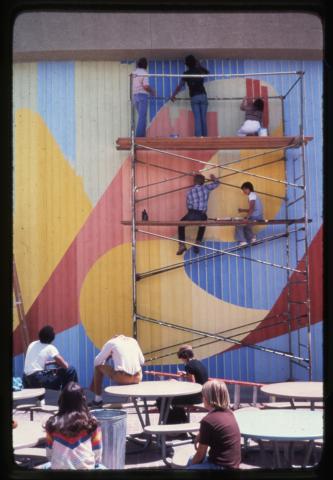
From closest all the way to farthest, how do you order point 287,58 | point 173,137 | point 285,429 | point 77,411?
1. point 77,411
2. point 285,429
3. point 173,137
4. point 287,58

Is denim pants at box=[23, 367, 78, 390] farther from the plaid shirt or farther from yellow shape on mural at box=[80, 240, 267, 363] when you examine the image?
the plaid shirt

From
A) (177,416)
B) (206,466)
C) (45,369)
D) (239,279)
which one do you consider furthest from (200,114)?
(206,466)

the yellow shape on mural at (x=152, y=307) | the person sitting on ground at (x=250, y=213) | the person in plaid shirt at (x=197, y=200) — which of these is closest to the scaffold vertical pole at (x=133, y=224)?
the yellow shape on mural at (x=152, y=307)

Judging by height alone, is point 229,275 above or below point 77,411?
above

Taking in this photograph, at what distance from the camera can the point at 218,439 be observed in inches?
162

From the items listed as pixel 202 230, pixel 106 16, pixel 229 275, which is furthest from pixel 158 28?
pixel 229 275

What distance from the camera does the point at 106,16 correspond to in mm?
10531

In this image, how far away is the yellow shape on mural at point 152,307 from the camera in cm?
1047

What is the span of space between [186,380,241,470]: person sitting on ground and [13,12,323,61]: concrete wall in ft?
25.8

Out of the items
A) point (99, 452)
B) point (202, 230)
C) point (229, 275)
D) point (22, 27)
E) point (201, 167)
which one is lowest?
point (99, 452)

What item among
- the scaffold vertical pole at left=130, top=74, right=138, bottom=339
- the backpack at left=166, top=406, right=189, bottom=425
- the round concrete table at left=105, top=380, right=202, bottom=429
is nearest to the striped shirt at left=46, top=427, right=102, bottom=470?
the round concrete table at left=105, top=380, right=202, bottom=429

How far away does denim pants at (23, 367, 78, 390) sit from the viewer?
7648 millimetres

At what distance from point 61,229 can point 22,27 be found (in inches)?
143

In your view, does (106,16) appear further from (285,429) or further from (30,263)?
(285,429)
